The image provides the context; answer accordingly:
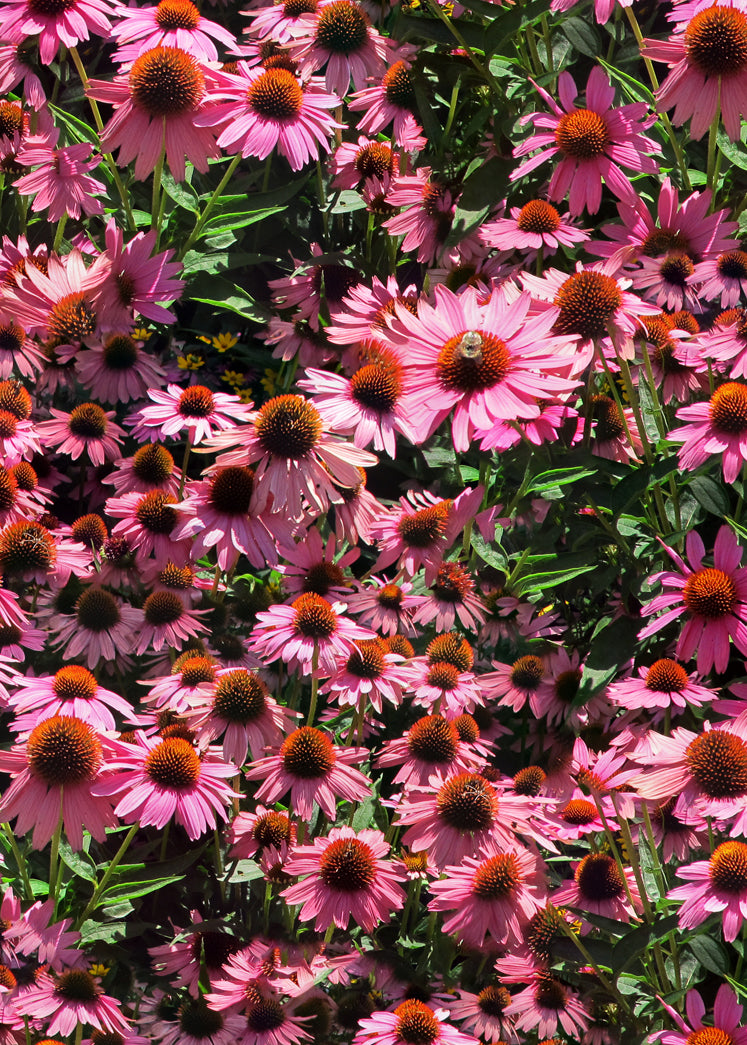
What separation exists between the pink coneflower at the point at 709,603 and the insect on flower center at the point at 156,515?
652mm

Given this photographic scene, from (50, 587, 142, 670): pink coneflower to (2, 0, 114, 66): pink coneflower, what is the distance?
0.75 metres

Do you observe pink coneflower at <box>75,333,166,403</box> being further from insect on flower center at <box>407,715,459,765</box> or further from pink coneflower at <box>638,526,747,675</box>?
pink coneflower at <box>638,526,747,675</box>

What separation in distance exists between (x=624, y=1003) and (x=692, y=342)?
2.56ft

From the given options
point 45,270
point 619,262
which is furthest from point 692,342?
point 45,270

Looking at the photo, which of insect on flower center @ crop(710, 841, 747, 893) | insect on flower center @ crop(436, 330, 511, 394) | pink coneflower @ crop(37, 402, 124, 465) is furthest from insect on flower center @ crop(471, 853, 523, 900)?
pink coneflower @ crop(37, 402, 124, 465)

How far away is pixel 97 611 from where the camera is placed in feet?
4.98

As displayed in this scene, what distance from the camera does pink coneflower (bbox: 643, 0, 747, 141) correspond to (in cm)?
132

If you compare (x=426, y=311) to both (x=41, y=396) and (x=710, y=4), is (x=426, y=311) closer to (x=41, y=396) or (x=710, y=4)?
(x=710, y=4)

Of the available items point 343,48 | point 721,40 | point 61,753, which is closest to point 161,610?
point 61,753

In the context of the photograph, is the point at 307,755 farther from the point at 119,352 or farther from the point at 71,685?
the point at 119,352

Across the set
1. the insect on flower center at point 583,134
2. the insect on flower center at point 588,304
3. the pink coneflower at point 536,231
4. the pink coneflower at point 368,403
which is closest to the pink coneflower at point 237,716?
the pink coneflower at point 368,403

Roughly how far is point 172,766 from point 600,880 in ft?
1.67

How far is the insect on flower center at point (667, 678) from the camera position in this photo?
1.28 metres

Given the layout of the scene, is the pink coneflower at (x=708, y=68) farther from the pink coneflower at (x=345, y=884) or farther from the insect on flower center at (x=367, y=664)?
the pink coneflower at (x=345, y=884)
